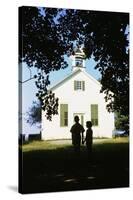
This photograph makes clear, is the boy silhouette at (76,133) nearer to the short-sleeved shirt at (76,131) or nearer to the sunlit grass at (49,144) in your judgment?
the short-sleeved shirt at (76,131)

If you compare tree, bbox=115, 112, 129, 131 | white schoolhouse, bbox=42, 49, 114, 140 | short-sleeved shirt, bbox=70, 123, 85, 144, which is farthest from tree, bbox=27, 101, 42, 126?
tree, bbox=115, 112, 129, 131

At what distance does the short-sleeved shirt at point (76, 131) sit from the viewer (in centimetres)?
967

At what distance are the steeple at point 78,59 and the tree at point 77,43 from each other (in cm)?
9

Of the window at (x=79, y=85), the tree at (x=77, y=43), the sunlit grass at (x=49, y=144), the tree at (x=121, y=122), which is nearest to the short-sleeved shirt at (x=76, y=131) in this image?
the sunlit grass at (x=49, y=144)

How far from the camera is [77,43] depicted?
9.73 metres

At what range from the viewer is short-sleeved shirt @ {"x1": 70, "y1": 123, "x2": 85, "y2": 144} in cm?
967

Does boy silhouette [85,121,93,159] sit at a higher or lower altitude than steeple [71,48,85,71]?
lower

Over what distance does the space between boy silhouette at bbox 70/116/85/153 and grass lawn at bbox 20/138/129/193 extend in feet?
0.26

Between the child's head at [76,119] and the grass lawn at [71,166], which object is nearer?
the grass lawn at [71,166]

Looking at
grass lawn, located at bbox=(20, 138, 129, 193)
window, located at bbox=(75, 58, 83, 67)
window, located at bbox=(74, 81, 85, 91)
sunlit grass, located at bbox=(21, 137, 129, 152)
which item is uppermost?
window, located at bbox=(75, 58, 83, 67)

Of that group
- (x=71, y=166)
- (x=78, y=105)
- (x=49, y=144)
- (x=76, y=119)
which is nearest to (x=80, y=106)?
(x=78, y=105)

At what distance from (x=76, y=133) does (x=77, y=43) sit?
1303 millimetres

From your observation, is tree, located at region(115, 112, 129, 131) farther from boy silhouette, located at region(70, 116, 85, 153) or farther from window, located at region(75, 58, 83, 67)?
window, located at region(75, 58, 83, 67)

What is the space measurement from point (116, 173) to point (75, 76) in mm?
1590
